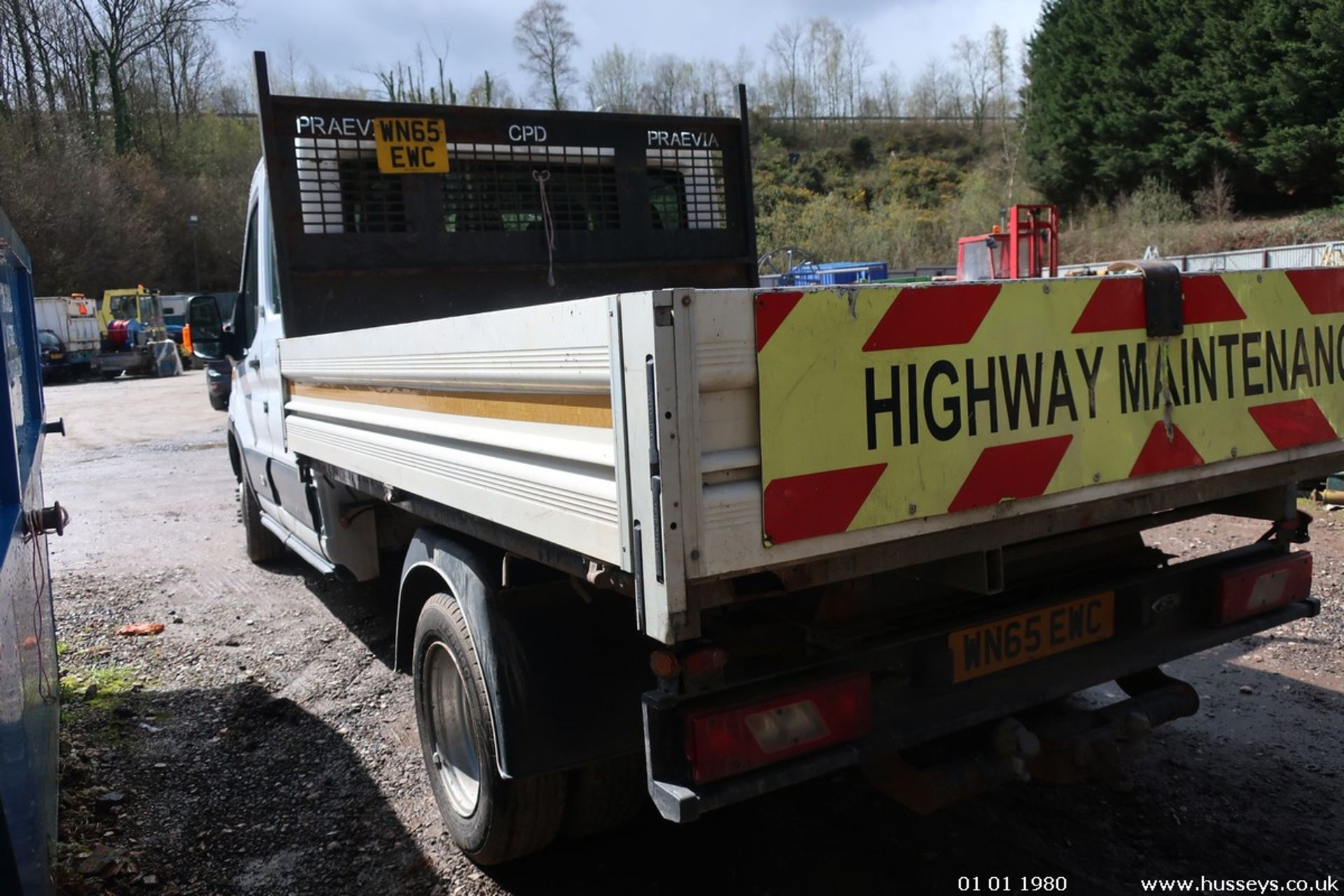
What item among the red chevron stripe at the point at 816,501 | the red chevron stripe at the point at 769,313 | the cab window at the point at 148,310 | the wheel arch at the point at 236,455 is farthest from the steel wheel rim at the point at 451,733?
the cab window at the point at 148,310

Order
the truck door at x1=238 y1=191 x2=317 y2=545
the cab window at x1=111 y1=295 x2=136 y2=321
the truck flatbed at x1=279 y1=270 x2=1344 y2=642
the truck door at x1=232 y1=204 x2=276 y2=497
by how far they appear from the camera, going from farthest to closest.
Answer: the cab window at x1=111 y1=295 x2=136 y2=321 → the truck door at x1=232 y1=204 x2=276 y2=497 → the truck door at x1=238 y1=191 x2=317 y2=545 → the truck flatbed at x1=279 y1=270 x2=1344 y2=642

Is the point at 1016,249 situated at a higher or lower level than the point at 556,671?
higher

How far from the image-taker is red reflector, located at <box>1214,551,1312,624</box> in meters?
3.09

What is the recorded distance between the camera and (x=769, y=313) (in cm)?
197

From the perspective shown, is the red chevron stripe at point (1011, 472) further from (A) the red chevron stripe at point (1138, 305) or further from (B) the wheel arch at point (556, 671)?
(B) the wheel arch at point (556, 671)

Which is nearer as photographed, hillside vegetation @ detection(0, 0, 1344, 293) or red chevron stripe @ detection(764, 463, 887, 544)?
red chevron stripe @ detection(764, 463, 887, 544)

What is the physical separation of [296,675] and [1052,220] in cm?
2011

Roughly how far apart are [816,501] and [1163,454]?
1.13m

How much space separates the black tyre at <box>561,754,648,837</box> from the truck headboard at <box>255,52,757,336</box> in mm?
2722

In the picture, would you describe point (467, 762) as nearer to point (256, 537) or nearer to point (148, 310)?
point (256, 537)

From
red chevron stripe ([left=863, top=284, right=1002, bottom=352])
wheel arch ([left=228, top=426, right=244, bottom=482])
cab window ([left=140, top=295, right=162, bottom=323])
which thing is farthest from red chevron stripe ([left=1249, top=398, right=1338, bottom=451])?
cab window ([left=140, top=295, right=162, bottom=323])

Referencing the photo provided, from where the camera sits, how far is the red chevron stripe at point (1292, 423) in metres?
2.82

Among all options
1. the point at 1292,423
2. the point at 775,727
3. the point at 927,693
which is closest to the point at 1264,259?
the point at 1292,423

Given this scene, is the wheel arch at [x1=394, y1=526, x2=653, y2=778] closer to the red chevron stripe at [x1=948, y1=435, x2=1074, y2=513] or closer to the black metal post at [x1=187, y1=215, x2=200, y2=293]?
the red chevron stripe at [x1=948, y1=435, x2=1074, y2=513]
